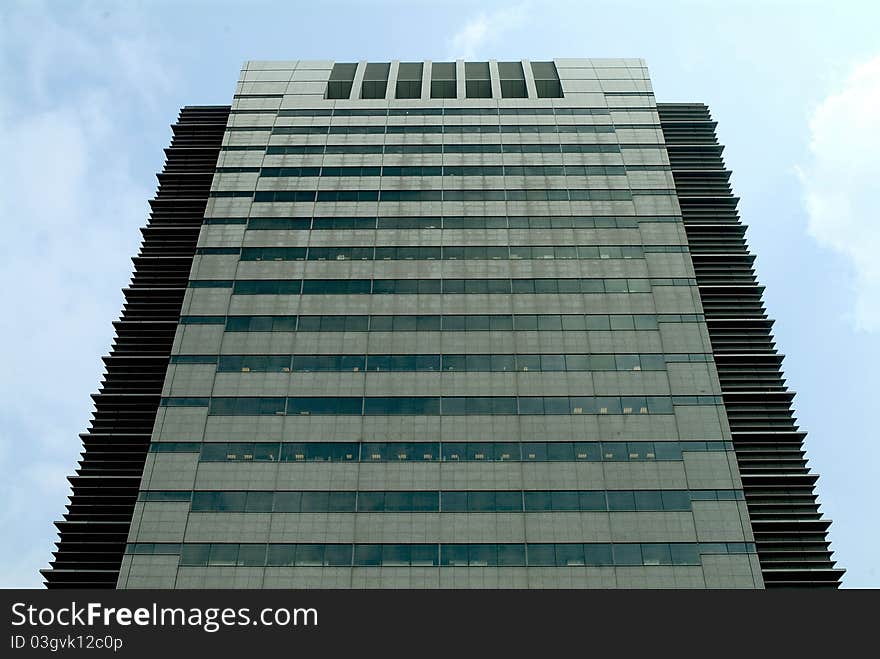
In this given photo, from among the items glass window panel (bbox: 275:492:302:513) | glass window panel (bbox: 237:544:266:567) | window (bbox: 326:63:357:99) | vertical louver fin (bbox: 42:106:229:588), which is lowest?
glass window panel (bbox: 237:544:266:567)

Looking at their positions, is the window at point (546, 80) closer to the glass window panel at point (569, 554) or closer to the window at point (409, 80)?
the window at point (409, 80)

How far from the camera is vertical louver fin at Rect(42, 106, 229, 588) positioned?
201ft

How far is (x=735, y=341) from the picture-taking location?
236 feet

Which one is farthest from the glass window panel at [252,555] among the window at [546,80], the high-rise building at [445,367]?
the window at [546,80]

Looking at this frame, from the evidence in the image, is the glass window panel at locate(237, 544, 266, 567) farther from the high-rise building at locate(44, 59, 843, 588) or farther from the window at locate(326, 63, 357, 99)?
the window at locate(326, 63, 357, 99)

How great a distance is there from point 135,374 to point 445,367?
28.0 metres

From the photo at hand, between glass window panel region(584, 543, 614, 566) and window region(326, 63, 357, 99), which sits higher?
window region(326, 63, 357, 99)

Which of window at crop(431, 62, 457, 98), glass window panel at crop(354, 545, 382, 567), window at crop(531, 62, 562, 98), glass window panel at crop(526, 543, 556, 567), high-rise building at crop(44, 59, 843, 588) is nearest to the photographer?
glass window panel at crop(526, 543, 556, 567)

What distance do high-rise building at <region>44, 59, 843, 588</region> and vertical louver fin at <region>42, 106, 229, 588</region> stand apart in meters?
0.24

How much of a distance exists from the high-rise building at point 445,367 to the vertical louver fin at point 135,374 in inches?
9.3

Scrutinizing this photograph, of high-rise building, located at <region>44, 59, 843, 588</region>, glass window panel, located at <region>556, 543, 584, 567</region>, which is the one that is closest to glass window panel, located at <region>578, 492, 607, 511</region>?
high-rise building, located at <region>44, 59, 843, 588</region>

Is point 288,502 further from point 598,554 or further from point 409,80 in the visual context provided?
point 409,80

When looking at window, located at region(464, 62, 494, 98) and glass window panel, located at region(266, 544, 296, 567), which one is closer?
glass window panel, located at region(266, 544, 296, 567)

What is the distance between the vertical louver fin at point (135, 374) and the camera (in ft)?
201
